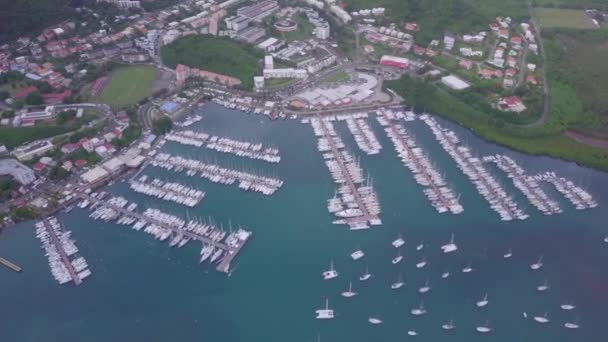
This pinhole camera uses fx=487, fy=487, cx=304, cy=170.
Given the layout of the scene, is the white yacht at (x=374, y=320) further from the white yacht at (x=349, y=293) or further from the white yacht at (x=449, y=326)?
the white yacht at (x=449, y=326)

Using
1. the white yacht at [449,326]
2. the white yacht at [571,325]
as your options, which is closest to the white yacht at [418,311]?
the white yacht at [449,326]

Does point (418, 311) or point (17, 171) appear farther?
point (17, 171)

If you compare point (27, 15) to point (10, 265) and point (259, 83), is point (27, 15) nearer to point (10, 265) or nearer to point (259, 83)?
point (259, 83)

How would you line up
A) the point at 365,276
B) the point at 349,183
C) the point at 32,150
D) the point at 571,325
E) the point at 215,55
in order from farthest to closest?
the point at 215,55
the point at 32,150
the point at 349,183
the point at 365,276
the point at 571,325

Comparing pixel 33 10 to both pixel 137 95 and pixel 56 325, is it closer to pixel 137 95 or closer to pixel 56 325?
pixel 137 95

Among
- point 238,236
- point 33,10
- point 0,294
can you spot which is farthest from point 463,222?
point 33,10

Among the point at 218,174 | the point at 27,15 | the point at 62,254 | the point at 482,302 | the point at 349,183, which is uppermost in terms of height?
the point at 27,15

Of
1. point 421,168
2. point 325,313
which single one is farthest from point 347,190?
point 325,313
